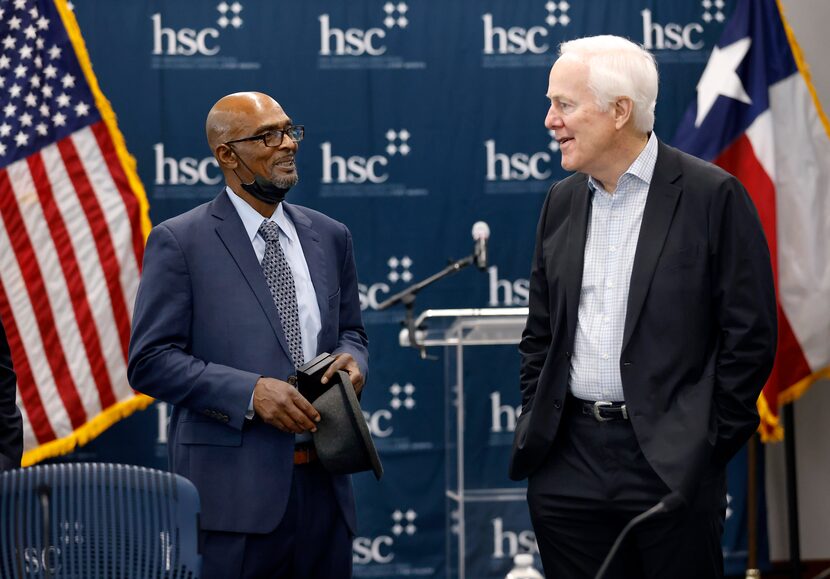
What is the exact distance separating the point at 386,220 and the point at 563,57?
2571 mm

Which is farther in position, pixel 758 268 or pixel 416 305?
pixel 416 305

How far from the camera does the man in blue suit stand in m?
2.74

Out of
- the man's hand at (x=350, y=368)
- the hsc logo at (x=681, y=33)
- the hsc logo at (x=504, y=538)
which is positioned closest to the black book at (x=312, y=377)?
the man's hand at (x=350, y=368)

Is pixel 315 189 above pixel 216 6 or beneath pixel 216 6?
beneath

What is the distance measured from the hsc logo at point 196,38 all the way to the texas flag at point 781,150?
207 cm

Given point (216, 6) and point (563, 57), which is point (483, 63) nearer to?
point (216, 6)

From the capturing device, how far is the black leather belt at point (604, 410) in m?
2.49

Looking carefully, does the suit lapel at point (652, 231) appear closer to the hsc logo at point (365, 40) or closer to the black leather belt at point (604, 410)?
the black leather belt at point (604, 410)

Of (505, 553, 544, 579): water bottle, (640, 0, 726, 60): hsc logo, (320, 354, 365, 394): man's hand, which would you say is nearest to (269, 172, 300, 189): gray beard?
(320, 354, 365, 394): man's hand

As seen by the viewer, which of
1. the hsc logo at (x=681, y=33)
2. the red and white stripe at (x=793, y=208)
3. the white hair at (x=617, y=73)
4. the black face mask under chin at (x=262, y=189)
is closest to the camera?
the white hair at (x=617, y=73)

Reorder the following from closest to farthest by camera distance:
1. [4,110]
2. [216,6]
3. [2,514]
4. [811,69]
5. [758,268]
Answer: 1. [2,514]
2. [758,268]
3. [4,110]
4. [216,6]
5. [811,69]

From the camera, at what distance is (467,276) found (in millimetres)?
5148

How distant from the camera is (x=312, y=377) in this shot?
8.96 ft

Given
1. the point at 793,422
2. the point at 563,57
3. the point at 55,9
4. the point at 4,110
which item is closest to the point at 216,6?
the point at 55,9
